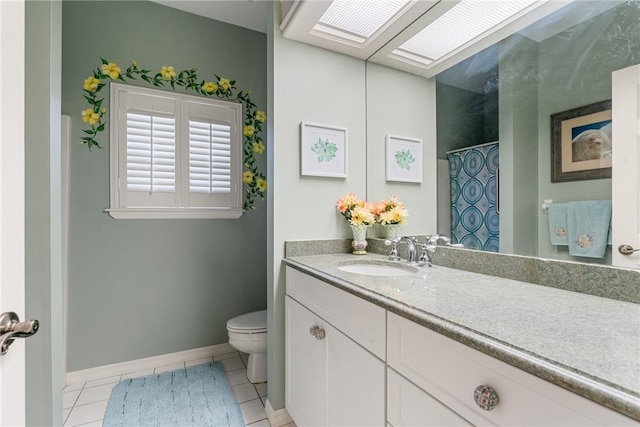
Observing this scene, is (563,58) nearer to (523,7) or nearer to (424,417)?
(523,7)

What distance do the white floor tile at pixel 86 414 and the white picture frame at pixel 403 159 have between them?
2.24 metres

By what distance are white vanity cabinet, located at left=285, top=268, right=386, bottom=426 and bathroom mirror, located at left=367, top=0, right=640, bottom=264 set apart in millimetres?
680

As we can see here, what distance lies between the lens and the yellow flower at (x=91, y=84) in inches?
82.9

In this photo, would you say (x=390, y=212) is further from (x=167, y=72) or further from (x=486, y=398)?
(x=167, y=72)

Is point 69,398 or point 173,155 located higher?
point 173,155

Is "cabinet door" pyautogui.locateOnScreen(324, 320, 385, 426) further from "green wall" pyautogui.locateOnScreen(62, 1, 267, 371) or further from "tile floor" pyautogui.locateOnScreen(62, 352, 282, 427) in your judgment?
"green wall" pyautogui.locateOnScreen(62, 1, 267, 371)

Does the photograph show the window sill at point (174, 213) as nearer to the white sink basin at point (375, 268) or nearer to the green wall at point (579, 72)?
the white sink basin at point (375, 268)

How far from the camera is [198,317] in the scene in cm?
244

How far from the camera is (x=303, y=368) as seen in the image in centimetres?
144

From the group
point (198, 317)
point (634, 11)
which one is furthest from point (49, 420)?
point (634, 11)

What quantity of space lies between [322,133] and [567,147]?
116 centimetres

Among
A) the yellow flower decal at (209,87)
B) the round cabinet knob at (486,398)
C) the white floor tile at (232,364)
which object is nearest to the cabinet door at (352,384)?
the round cabinet knob at (486,398)

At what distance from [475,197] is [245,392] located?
186cm

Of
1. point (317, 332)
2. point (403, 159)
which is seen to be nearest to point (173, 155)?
point (403, 159)
